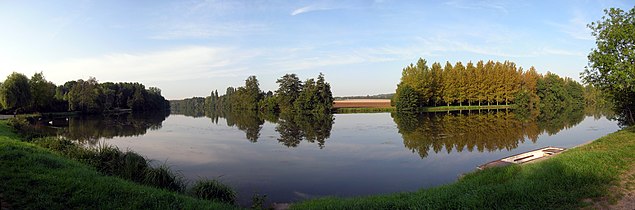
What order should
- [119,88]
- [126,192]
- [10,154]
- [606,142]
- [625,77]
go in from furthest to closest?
1. [119,88]
2. [606,142]
3. [625,77]
4. [10,154]
5. [126,192]

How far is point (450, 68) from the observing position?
73.2 metres

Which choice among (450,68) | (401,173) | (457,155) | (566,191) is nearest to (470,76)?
(450,68)

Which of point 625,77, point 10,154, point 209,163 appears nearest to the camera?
point 10,154

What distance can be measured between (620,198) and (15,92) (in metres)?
62.8

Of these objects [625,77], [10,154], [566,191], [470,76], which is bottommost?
[566,191]

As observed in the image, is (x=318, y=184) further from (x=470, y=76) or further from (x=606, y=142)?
(x=470, y=76)

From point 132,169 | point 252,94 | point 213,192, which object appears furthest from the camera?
point 252,94

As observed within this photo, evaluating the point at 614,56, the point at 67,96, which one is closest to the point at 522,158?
the point at 614,56

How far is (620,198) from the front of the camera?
7789 mm

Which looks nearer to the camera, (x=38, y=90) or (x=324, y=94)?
(x=38, y=90)

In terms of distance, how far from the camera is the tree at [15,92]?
156ft

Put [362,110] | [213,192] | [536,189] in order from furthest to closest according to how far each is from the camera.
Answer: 1. [362,110]
2. [213,192]
3. [536,189]

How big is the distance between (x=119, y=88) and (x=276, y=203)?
11369 centimetres

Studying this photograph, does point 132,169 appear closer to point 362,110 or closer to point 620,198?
point 620,198
